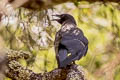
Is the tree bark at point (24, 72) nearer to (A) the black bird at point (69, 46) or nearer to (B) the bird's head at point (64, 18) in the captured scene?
(A) the black bird at point (69, 46)

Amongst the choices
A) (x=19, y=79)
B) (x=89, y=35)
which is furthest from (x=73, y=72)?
(x=89, y=35)

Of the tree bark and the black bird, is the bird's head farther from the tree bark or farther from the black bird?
the tree bark

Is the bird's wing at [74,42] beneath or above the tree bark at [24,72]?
beneath

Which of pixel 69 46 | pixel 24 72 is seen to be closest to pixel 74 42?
pixel 69 46

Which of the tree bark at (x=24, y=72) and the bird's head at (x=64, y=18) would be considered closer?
the tree bark at (x=24, y=72)

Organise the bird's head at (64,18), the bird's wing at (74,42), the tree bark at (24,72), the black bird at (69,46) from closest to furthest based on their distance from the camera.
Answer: the tree bark at (24,72) < the black bird at (69,46) < the bird's wing at (74,42) < the bird's head at (64,18)

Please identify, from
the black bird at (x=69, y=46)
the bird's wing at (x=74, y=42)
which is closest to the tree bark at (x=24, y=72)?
the black bird at (x=69, y=46)

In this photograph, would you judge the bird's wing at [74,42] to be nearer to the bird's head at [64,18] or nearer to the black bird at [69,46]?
the black bird at [69,46]

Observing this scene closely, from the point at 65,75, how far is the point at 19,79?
34 centimetres

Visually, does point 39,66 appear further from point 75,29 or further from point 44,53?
point 75,29

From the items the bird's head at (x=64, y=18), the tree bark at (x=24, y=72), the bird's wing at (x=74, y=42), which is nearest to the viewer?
the tree bark at (x=24, y=72)

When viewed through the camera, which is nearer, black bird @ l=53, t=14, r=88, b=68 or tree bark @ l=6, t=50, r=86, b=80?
tree bark @ l=6, t=50, r=86, b=80

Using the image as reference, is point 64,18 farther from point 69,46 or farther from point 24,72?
point 24,72

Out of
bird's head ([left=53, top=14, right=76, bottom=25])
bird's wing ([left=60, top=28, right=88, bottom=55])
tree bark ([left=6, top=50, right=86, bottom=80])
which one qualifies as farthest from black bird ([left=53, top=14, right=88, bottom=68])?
bird's head ([left=53, top=14, right=76, bottom=25])
